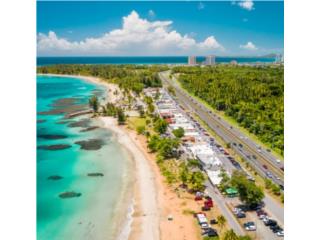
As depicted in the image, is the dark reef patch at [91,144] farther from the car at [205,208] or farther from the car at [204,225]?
Result: the car at [204,225]

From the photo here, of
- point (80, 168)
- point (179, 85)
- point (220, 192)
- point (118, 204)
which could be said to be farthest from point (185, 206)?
point (179, 85)

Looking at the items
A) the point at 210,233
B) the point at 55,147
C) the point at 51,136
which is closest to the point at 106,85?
the point at 51,136

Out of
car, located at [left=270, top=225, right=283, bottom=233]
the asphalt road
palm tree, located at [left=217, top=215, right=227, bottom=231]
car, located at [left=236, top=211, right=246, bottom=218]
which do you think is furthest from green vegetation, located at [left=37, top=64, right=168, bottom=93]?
car, located at [left=270, top=225, right=283, bottom=233]

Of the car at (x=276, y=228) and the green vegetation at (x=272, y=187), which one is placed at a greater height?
the green vegetation at (x=272, y=187)

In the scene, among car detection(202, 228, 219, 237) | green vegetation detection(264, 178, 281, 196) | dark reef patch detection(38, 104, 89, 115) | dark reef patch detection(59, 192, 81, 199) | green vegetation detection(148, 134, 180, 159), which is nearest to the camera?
car detection(202, 228, 219, 237)

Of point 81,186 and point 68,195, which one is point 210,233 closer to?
point 68,195

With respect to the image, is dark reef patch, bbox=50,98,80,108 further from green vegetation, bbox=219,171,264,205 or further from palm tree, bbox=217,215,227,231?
palm tree, bbox=217,215,227,231

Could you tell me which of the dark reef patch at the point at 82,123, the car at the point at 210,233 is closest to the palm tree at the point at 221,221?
the car at the point at 210,233
